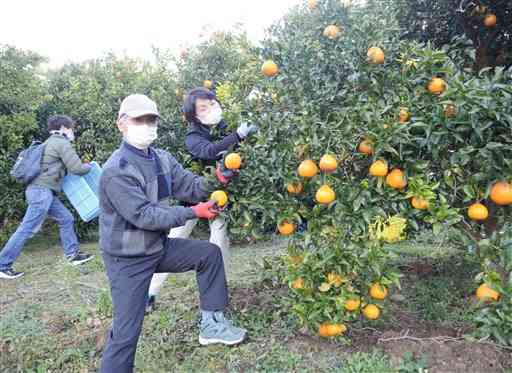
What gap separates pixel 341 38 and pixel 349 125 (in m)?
0.52

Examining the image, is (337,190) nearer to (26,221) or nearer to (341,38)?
(341,38)

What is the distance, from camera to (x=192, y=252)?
286cm

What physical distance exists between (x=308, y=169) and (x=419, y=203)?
60cm

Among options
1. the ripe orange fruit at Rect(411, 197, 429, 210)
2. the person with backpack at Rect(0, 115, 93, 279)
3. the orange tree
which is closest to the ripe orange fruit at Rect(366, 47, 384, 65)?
the orange tree

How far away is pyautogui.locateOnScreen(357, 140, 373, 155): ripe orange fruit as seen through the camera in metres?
2.42

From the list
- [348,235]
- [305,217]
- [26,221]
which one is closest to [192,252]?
[305,217]

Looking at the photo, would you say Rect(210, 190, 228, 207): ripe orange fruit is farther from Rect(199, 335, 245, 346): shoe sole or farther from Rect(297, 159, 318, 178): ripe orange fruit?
Rect(199, 335, 245, 346): shoe sole

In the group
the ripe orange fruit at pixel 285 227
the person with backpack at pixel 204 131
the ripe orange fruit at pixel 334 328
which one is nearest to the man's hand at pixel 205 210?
the ripe orange fruit at pixel 285 227

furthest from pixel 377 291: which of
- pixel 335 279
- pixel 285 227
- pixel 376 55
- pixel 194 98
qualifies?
pixel 194 98

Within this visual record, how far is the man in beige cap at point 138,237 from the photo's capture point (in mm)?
2506

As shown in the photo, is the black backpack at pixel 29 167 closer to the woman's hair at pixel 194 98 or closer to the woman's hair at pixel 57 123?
the woman's hair at pixel 57 123

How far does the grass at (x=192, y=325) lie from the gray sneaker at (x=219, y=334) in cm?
5

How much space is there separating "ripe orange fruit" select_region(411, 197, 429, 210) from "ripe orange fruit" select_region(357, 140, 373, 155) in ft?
1.13

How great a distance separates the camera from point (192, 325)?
3.34 meters
